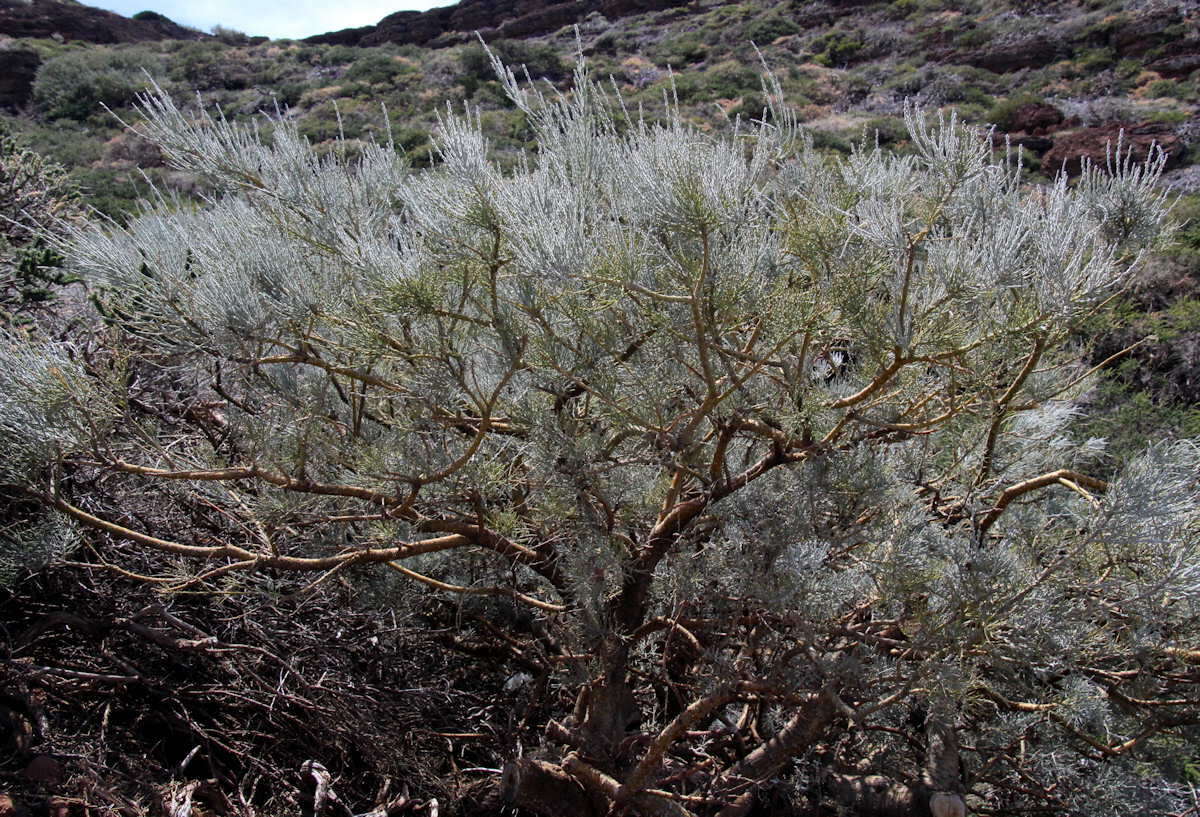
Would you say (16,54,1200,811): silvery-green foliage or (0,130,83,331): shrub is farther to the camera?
(0,130,83,331): shrub

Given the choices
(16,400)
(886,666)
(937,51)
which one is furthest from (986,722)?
(937,51)

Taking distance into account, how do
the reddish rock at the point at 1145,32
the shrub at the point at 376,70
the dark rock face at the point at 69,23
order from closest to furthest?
the reddish rock at the point at 1145,32, the shrub at the point at 376,70, the dark rock face at the point at 69,23

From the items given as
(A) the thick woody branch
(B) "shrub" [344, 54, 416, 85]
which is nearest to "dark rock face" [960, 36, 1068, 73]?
(B) "shrub" [344, 54, 416, 85]

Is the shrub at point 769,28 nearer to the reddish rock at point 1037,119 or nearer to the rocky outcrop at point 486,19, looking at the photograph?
the rocky outcrop at point 486,19

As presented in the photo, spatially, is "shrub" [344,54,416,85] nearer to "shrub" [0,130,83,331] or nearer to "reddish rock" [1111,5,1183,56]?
"shrub" [0,130,83,331]

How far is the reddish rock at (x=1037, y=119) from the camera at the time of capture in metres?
18.8

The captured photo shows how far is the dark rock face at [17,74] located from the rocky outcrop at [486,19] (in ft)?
39.1

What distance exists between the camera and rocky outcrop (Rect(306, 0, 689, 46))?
34.5 m

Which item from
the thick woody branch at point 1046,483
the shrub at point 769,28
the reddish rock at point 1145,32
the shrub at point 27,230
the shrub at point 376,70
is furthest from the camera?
the shrub at point 769,28

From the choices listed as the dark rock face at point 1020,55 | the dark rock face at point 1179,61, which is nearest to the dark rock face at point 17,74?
the dark rock face at point 1020,55

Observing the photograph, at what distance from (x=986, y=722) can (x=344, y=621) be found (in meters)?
2.89

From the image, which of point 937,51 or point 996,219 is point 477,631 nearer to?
point 996,219

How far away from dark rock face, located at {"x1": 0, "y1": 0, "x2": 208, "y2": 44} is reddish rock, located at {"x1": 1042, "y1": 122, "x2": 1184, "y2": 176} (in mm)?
34659

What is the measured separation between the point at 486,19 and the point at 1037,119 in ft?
85.1
